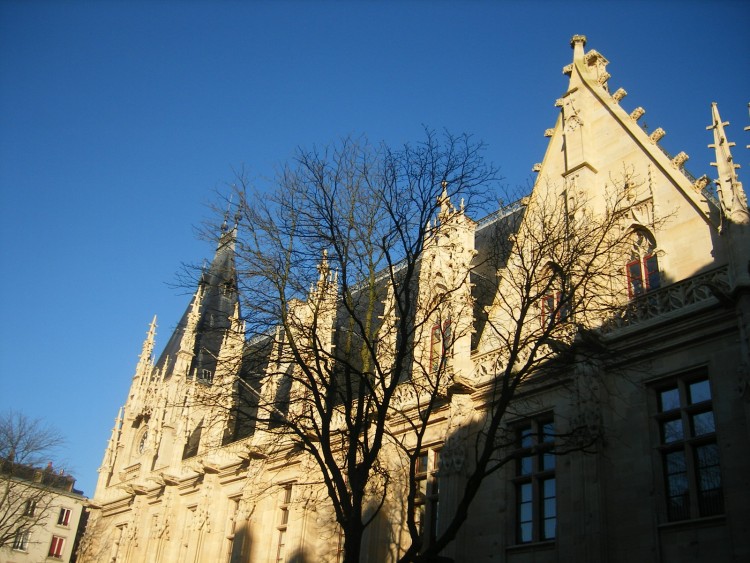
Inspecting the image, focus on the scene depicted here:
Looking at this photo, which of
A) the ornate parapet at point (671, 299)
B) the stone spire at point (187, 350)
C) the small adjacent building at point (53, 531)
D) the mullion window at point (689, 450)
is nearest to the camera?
the mullion window at point (689, 450)

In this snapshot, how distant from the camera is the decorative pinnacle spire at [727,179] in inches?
562

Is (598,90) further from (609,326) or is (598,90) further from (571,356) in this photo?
(571,356)

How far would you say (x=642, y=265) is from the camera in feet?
54.3

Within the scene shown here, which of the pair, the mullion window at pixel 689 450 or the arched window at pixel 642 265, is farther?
the arched window at pixel 642 265

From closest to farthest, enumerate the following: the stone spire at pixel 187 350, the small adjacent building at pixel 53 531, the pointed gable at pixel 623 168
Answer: the pointed gable at pixel 623 168
the stone spire at pixel 187 350
the small adjacent building at pixel 53 531

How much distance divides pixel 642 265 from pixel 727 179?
2590 millimetres

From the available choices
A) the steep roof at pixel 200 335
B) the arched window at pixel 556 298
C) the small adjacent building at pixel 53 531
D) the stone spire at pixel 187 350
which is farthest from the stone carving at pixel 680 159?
the small adjacent building at pixel 53 531

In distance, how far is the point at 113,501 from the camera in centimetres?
3170

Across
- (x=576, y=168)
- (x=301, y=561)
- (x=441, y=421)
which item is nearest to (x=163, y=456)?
(x=301, y=561)

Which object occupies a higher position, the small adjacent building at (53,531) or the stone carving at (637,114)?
the stone carving at (637,114)

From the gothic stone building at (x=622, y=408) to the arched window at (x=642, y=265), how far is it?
1.3 inches

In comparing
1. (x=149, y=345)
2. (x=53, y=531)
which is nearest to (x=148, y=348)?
(x=149, y=345)

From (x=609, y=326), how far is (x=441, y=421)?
4.84 meters

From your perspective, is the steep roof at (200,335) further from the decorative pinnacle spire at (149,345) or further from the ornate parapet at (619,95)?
the ornate parapet at (619,95)
